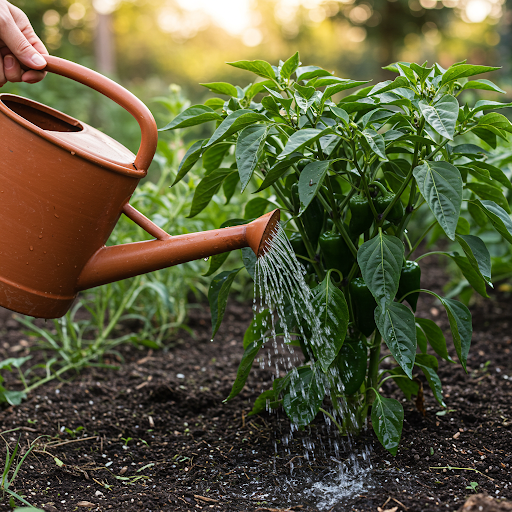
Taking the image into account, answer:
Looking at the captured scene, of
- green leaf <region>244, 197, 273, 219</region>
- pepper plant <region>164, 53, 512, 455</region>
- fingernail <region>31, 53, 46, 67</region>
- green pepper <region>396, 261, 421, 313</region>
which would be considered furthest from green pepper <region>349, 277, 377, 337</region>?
fingernail <region>31, 53, 46, 67</region>

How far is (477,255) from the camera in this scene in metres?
1.37

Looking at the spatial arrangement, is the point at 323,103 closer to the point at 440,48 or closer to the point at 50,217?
the point at 50,217

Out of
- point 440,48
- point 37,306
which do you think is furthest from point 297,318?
point 440,48

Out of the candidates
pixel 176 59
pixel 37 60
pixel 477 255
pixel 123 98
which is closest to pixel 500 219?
pixel 477 255

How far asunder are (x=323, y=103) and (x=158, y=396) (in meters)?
1.29

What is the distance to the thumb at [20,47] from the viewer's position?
4.14ft

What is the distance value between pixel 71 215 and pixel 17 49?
0.45 metres

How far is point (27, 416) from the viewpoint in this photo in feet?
6.10

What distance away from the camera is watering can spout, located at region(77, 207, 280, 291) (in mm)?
1261

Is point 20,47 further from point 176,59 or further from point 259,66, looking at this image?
point 176,59

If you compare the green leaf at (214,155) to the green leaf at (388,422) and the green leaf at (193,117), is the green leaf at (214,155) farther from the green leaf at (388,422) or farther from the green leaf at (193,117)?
the green leaf at (388,422)

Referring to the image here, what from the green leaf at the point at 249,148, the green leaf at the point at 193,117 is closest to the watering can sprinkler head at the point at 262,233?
the green leaf at the point at 249,148

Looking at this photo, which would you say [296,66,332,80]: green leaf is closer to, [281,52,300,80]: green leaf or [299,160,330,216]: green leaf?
[281,52,300,80]: green leaf

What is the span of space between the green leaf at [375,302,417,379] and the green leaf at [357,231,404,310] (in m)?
0.06
